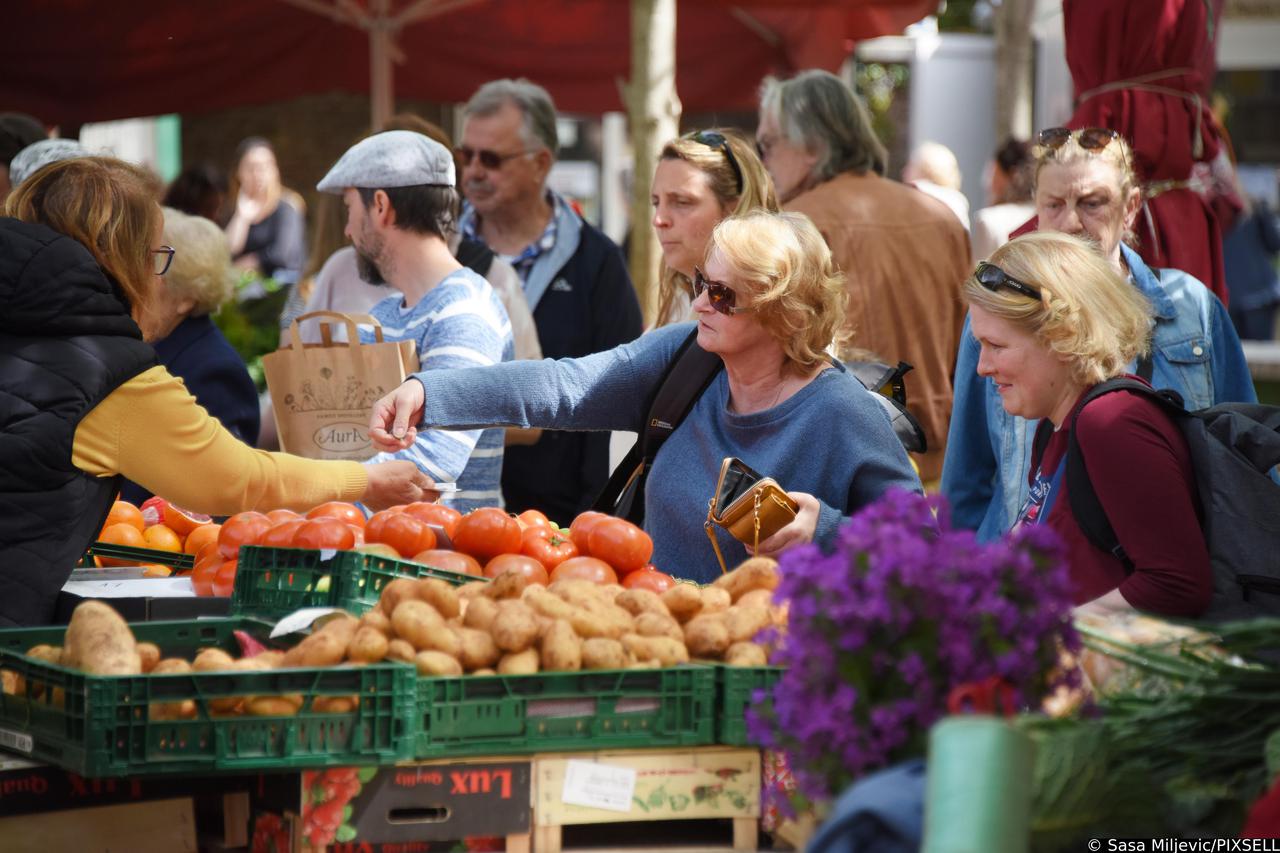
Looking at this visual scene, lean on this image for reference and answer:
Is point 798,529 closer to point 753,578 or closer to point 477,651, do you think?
point 753,578

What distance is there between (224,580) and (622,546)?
88 cm

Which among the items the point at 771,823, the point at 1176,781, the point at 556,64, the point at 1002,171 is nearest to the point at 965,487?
the point at 771,823

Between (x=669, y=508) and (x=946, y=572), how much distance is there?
1783 millimetres


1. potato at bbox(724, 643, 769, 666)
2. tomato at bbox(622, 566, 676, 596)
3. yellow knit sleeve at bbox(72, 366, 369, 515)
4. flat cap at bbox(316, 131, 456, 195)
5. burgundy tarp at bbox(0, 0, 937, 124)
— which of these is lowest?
potato at bbox(724, 643, 769, 666)

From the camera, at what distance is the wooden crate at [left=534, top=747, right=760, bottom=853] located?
2.54m

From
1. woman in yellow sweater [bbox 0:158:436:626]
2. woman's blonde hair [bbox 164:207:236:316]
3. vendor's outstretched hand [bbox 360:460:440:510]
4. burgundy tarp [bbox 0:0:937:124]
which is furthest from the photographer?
burgundy tarp [bbox 0:0:937:124]

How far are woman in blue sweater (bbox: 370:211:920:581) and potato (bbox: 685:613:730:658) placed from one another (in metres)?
0.69

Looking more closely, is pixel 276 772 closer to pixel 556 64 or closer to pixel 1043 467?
pixel 1043 467

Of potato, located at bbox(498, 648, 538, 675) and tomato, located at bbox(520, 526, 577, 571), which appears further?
tomato, located at bbox(520, 526, 577, 571)

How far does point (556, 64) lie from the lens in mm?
10023

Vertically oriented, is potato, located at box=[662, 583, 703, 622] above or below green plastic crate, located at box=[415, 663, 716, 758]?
above

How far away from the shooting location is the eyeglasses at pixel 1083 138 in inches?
167

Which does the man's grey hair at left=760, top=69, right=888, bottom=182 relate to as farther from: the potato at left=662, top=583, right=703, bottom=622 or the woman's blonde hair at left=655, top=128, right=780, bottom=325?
the potato at left=662, top=583, right=703, bottom=622

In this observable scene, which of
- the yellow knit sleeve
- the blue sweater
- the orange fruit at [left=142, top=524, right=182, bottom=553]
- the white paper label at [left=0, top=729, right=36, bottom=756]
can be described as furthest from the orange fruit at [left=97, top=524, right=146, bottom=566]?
the white paper label at [left=0, top=729, right=36, bottom=756]
